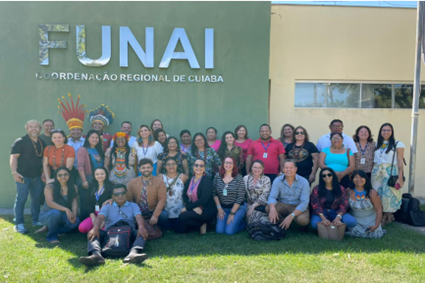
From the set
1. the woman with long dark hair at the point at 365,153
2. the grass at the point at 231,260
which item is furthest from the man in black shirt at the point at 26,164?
the woman with long dark hair at the point at 365,153

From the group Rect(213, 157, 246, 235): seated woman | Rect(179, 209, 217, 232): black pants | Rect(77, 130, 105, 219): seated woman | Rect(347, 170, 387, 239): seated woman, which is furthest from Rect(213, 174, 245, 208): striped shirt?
Rect(77, 130, 105, 219): seated woman

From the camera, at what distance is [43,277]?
→ 3.47 meters

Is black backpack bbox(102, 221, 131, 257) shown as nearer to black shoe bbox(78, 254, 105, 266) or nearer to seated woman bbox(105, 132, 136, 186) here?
black shoe bbox(78, 254, 105, 266)

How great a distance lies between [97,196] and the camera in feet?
15.6

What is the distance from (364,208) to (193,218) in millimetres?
2657

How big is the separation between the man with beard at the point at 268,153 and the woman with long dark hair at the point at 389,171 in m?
1.67

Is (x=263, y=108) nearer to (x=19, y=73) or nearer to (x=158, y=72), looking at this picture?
(x=158, y=72)

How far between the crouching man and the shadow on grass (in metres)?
0.19

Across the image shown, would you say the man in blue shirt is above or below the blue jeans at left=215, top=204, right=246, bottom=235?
above

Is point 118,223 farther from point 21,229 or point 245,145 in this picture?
point 245,145

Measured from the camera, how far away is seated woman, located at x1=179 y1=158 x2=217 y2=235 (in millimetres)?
4884

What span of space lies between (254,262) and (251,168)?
1.81 metres

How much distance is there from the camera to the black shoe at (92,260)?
359cm

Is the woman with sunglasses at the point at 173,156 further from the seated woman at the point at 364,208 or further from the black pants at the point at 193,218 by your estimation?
the seated woman at the point at 364,208
